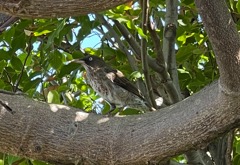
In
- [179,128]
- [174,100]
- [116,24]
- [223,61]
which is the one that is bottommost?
[174,100]

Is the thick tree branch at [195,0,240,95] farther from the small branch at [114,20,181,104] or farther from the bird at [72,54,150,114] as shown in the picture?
the bird at [72,54,150,114]

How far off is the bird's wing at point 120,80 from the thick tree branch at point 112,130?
2155 millimetres

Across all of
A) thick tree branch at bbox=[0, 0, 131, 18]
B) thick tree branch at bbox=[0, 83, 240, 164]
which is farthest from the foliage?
thick tree branch at bbox=[0, 0, 131, 18]

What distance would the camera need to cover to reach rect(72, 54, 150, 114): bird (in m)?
5.04

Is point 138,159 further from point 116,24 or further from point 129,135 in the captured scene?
point 116,24

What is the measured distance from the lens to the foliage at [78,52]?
4113mm

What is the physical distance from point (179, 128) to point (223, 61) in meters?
0.37

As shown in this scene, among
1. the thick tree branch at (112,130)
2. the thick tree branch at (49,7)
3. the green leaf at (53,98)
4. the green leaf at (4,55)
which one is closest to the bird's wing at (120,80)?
the green leaf at (4,55)

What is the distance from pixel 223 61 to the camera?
2547 mm

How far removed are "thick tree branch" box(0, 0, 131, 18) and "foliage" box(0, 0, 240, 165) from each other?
4.42ft

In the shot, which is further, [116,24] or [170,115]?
[116,24]

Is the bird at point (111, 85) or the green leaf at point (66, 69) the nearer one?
the green leaf at point (66, 69)

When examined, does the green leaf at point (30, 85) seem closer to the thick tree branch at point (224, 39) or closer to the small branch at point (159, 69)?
the small branch at point (159, 69)

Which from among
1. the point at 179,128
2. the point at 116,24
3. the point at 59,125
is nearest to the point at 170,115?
the point at 179,128
